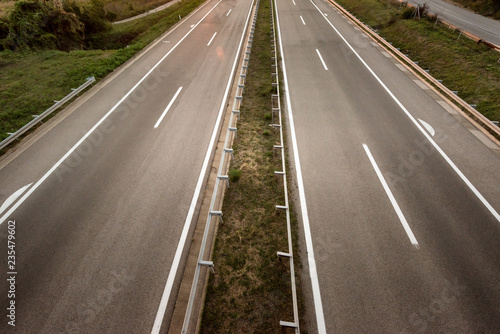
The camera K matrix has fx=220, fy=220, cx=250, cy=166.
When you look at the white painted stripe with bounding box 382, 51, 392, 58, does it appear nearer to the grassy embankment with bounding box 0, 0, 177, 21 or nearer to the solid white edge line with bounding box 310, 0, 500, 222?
the solid white edge line with bounding box 310, 0, 500, 222

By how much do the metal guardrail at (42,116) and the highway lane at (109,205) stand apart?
484 mm

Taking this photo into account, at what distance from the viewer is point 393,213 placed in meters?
6.77

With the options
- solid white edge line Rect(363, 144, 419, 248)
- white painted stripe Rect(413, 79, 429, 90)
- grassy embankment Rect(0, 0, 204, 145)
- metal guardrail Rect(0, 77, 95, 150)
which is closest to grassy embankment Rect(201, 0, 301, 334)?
solid white edge line Rect(363, 144, 419, 248)

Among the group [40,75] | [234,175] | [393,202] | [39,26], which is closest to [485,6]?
[393,202]

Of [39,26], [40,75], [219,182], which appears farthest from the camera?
[39,26]

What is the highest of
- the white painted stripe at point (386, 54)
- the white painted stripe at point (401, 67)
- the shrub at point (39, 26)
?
the shrub at point (39, 26)

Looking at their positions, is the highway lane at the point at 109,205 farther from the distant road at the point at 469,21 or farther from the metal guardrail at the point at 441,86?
the distant road at the point at 469,21

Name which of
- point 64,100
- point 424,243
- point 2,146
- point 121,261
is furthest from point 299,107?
point 2,146

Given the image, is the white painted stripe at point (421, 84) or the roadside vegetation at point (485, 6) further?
the roadside vegetation at point (485, 6)

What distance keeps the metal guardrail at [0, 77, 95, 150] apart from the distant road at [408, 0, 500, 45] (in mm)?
28597

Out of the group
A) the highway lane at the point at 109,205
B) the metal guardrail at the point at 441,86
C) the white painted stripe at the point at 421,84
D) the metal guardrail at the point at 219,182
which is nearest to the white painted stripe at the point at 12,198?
the highway lane at the point at 109,205

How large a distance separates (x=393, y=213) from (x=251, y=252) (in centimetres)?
453

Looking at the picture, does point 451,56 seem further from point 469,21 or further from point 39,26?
point 39,26

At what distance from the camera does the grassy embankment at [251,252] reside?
4.93 m
